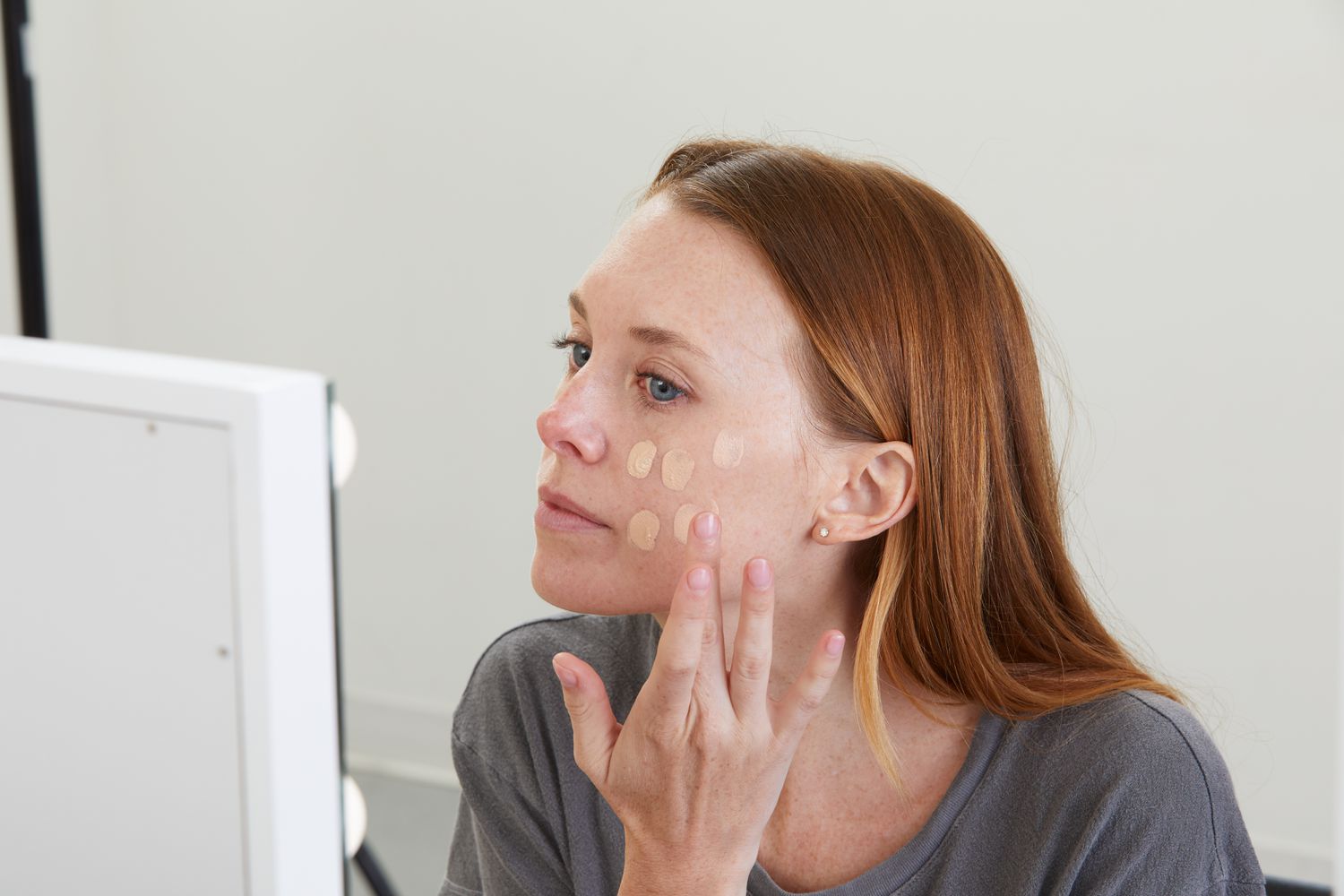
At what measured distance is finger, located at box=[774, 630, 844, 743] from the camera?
787mm

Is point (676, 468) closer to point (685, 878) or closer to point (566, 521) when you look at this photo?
point (566, 521)

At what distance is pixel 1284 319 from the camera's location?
5.87ft

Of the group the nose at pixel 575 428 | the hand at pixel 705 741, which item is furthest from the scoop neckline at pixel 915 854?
the nose at pixel 575 428

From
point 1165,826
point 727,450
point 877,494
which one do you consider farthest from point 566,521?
point 1165,826

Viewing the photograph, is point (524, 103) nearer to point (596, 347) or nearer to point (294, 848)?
point (596, 347)

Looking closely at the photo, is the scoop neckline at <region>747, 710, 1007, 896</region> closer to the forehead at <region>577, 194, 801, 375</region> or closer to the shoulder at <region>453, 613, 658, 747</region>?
the shoulder at <region>453, 613, 658, 747</region>

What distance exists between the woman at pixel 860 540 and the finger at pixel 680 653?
45 millimetres

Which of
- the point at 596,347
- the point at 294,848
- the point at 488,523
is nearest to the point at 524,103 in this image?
the point at 488,523

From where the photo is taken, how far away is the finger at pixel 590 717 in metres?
0.82

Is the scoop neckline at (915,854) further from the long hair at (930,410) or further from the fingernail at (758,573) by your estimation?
the fingernail at (758,573)

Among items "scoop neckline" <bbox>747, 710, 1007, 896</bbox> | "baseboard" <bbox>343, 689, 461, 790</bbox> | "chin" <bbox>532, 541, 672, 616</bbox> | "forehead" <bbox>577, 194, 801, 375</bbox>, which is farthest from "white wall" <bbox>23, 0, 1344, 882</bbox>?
"scoop neckline" <bbox>747, 710, 1007, 896</bbox>

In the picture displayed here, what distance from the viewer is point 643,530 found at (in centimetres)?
93

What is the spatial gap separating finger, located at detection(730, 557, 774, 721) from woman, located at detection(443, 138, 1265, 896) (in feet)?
0.19

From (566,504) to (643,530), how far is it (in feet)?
0.19
